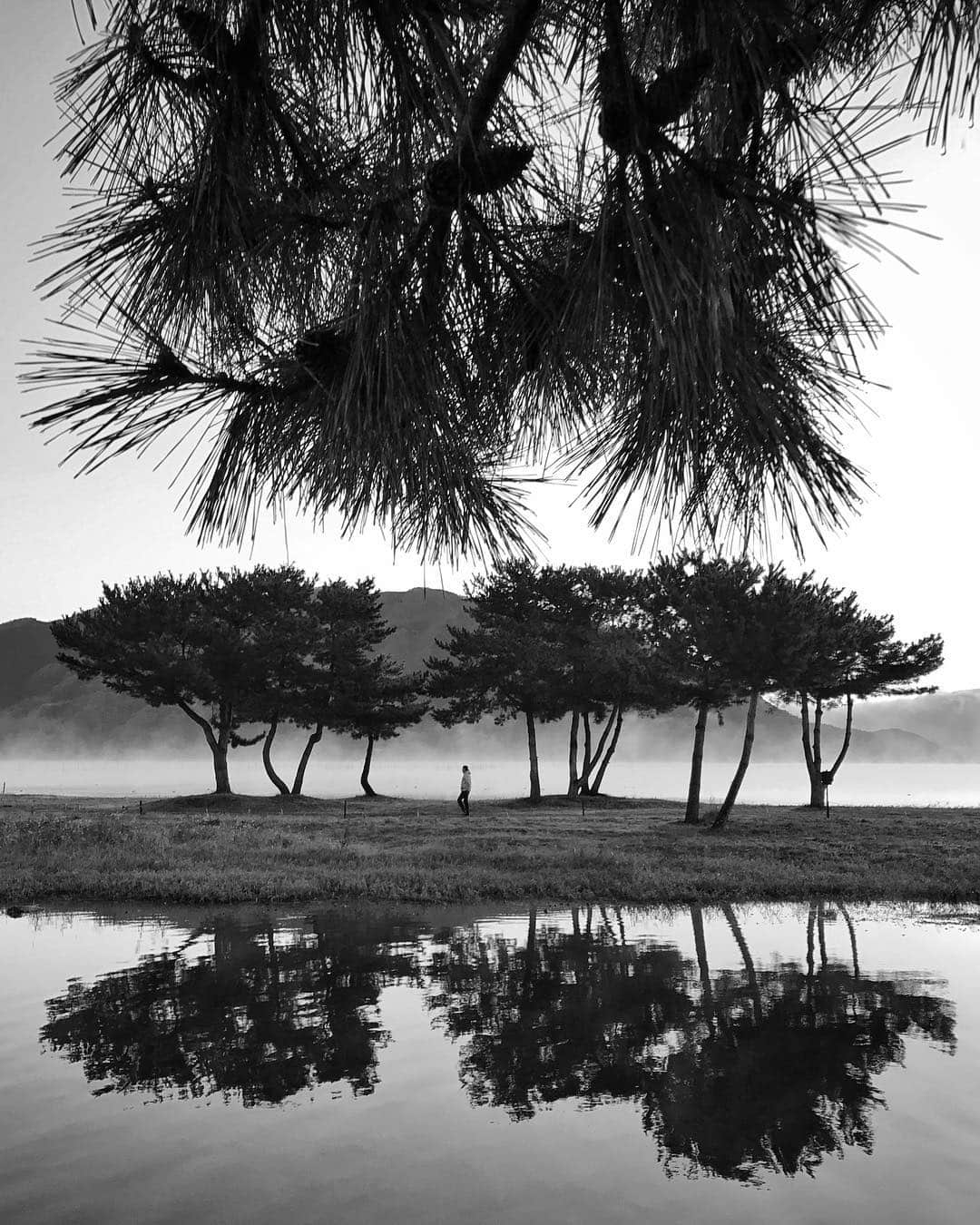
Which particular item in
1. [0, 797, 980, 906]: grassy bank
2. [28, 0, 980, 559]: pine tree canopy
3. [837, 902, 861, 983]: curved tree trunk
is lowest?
[0, 797, 980, 906]: grassy bank

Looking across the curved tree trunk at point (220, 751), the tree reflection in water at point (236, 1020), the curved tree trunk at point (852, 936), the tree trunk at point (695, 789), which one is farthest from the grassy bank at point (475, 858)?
the curved tree trunk at point (220, 751)

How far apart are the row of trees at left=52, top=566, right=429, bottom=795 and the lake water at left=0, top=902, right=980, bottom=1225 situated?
3233cm

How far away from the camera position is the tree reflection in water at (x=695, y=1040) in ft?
16.9

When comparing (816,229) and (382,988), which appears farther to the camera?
(382,988)

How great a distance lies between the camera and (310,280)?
3789 mm

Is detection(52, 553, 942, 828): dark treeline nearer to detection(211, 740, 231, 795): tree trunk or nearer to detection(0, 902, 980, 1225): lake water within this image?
detection(211, 740, 231, 795): tree trunk

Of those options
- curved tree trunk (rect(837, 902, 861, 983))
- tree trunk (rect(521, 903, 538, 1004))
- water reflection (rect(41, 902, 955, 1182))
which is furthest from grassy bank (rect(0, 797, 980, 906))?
water reflection (rect(41, 902, 955, 1182))

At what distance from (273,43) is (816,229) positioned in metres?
2.01

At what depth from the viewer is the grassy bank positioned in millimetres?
15102

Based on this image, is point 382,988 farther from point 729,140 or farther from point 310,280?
point 729,140

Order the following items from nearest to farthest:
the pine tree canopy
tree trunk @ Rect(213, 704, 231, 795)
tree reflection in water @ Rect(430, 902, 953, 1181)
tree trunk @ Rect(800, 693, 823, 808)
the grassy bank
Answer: the pine tree canopy → tree reflection in water @ Rect(430, 902, 953, 1181) → the grassy bank → tree trunk @ Rect(800, 693, 823, 808) → tree trunk @ Rect(213, 704, 231, 795)

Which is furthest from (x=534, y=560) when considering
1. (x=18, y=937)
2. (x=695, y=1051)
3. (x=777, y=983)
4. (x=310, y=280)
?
(x=18, y=937)

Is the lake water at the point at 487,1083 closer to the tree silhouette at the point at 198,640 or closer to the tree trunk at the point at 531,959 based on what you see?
the tree trunk at the point at 531,959

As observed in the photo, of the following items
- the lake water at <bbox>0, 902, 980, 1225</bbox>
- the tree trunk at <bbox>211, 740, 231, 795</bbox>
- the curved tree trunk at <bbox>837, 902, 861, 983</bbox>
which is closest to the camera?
the lake water at <bbox>0, 902, 980, 1225</bbox>
